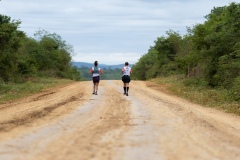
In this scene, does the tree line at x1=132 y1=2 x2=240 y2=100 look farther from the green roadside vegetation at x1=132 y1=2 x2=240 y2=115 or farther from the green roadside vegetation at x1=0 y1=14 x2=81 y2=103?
the green roadside vegetation at x1=0 y1=14 x2=81 y2=103

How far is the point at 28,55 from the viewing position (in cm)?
5097

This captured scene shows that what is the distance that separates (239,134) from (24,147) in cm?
513

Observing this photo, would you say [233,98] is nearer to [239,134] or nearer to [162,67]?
[239,134]

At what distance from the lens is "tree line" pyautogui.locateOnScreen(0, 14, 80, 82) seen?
2989 centimetres

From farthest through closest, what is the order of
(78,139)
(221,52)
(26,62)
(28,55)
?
1. (28,55)
2. (26,62)
3. (221,52)
4. (78,139)

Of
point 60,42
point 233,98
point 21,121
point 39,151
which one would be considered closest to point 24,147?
point 39,151

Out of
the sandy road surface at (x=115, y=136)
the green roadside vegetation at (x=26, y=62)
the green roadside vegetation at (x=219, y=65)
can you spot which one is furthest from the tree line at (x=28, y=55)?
the sandy road surface at (x=115, y=136)

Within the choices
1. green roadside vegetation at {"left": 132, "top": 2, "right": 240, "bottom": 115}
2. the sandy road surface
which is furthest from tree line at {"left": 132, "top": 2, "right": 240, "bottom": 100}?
the sandy road surface

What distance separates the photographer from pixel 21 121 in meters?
10.1

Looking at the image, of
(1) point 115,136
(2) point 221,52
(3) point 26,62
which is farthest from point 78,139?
(3) point 26,62

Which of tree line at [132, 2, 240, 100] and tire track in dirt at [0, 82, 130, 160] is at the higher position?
tree line at [132, 2, 240, 100]

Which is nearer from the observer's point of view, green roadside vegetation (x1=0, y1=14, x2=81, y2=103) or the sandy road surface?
the sandy road surface

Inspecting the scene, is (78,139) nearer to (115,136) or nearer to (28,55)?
(115,136)

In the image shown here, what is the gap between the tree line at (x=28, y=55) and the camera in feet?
98.1
